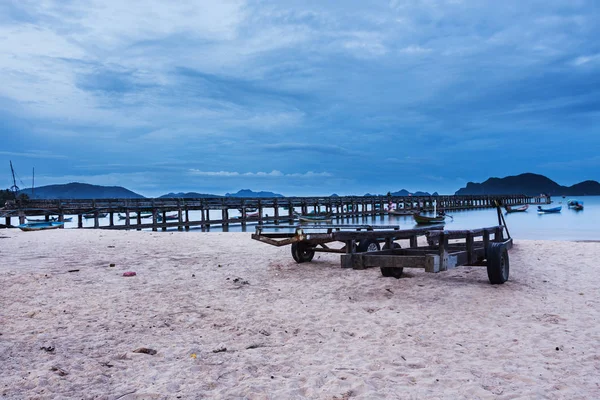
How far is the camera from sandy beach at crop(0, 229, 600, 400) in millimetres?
3982

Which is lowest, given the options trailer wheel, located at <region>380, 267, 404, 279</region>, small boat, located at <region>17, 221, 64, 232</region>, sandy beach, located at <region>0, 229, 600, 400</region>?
sandy beach, located at <region>0, 229, 600, 400</region>

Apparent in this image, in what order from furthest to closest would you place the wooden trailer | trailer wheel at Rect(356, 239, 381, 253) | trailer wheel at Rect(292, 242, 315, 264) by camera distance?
trailer wheel at Rect(292, 242, 315, 264), trailer wheel at Rect(356, 239, 381, 253), the wooden trailer

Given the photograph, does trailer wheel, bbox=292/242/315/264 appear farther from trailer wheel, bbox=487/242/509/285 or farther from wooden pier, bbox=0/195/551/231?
wooden pier, bbox=0/195/551/231

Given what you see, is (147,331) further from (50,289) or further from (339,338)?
(50,289)

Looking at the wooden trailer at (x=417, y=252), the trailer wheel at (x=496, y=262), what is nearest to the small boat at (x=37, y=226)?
the wooden trailer at (x=417, y=252)

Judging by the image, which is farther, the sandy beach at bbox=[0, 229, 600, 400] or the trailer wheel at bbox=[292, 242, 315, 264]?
the trailer wheel at bbox=[292, 242, 315, 264]

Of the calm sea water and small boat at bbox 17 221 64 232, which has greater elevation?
small boat at bbox 17 221 64 232

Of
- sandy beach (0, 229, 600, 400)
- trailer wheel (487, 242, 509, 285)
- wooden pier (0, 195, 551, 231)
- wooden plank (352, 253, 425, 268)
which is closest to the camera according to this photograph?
sandy beach (0, 229, 600, 400)

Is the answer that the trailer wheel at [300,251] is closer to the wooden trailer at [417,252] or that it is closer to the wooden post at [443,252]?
the wooden trailer at [417,252]

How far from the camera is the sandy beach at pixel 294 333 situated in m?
3.98

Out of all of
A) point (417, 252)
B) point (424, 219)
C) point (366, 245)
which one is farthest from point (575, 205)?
point (417, 252)

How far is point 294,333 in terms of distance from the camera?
5633 mm

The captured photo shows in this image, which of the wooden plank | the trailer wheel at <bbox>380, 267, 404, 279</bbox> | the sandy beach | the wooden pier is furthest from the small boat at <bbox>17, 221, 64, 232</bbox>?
the wooden plank

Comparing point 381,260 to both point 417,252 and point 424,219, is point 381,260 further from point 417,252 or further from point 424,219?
point 424,219
